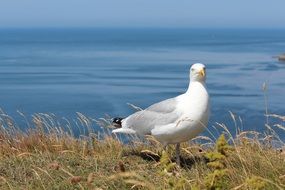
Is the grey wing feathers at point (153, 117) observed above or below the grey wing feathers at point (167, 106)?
below

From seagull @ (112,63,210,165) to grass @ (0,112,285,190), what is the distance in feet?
0.65

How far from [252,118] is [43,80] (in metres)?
24.9

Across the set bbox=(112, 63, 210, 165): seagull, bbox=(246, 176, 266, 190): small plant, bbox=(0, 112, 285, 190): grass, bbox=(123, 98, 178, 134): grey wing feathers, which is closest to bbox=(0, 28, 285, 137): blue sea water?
bbox=(0, 112, 285, 190): grass

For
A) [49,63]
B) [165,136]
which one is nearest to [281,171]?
[165,136]

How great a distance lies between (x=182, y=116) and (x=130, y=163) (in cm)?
85

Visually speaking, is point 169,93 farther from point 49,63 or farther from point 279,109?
point 49,63

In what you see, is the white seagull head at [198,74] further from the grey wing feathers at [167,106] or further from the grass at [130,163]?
the grass at [130,163]

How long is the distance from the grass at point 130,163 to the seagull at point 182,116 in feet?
0.65

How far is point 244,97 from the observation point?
1426 inches

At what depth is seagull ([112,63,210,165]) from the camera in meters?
6.36

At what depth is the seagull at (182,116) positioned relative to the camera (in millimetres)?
6355

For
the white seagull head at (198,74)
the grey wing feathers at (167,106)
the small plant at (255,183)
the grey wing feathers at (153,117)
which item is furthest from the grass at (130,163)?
the white seagull head at (198,74)

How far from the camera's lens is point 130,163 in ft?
22.0

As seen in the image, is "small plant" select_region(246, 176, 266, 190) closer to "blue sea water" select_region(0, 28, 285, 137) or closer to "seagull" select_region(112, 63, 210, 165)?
"seagull" select_region(112, 63, 210, 165)
